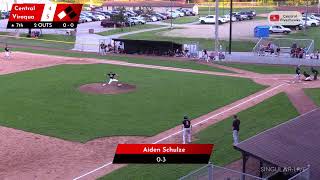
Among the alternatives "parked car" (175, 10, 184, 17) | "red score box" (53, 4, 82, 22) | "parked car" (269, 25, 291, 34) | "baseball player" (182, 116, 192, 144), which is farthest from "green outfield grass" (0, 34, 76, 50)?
"baseball player" (182, 116, 192, 144)

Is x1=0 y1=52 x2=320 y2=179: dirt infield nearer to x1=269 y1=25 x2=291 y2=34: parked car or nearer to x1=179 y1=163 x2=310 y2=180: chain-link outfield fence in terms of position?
x1=179 y1=163 x2=310 y2=180: chain-link outfield fence

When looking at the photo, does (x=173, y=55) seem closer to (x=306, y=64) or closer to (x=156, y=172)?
(x=306, y=64)

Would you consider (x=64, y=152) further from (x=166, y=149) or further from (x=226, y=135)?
(x=226, y=135)

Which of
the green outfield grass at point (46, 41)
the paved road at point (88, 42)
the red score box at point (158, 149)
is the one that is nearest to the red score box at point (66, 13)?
the red score box at point (158, 149)

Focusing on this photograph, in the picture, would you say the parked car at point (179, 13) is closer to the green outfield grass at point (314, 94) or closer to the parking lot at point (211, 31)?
the parking lot at point (211, 31)

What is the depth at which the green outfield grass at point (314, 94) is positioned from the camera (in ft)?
99.7

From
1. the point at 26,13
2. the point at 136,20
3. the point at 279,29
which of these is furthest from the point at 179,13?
the point at 26,13

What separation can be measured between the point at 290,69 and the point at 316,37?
809 inches

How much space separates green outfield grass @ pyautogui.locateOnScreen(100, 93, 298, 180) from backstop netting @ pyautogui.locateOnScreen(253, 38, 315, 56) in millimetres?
19697

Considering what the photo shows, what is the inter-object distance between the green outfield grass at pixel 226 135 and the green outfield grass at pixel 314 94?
62.7 inches

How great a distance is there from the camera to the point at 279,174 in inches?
612

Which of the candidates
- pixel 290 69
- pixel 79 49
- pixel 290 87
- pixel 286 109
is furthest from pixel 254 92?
pixel 79 49
